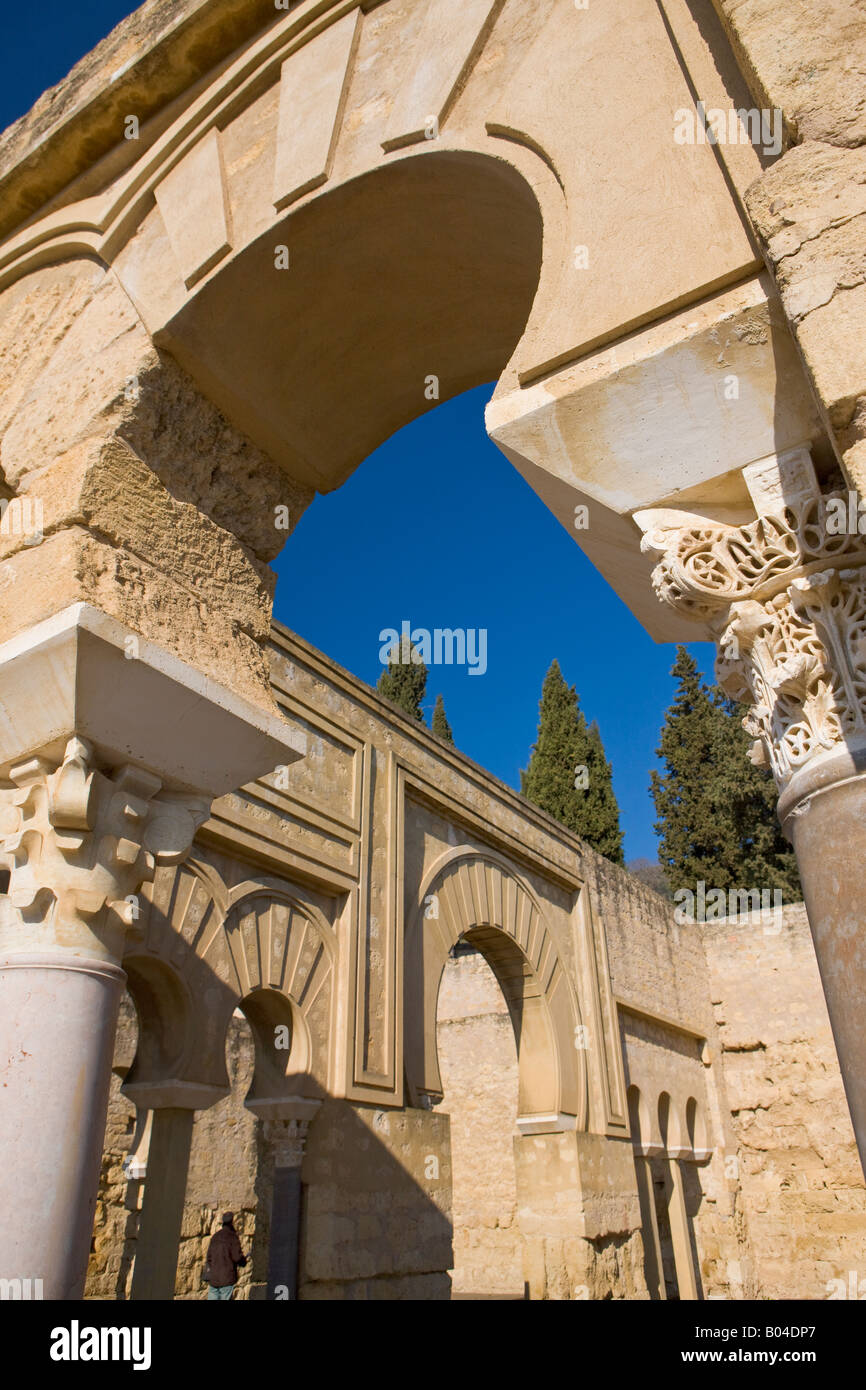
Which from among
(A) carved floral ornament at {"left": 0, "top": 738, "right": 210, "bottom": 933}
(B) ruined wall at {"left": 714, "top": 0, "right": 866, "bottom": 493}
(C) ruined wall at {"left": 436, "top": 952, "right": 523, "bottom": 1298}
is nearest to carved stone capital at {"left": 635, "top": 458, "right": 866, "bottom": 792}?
(B) ruined wall at {"left": 714, "top": 0, "right": 866, "bottom": 493}

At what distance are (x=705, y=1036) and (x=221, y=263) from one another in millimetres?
11882

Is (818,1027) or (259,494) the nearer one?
(259,494)

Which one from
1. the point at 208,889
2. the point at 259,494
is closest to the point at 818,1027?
the point at 208,889

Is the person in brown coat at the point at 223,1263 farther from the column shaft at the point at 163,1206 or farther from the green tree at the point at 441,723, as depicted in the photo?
the green tree at the point at 441,723

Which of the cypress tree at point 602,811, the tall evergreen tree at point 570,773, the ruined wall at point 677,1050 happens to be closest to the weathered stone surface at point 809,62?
the ruined wall at point 677,1050

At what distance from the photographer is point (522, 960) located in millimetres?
8945

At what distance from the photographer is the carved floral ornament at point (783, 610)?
1.72 meters

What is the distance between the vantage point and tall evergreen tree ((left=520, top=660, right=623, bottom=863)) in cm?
1742

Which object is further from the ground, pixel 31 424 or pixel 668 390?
pixel 31 424

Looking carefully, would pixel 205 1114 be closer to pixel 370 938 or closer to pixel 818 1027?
pixel 370 938

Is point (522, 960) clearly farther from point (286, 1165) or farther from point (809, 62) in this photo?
point (809, 62)

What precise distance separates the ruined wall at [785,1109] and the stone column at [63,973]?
34.8 feet
